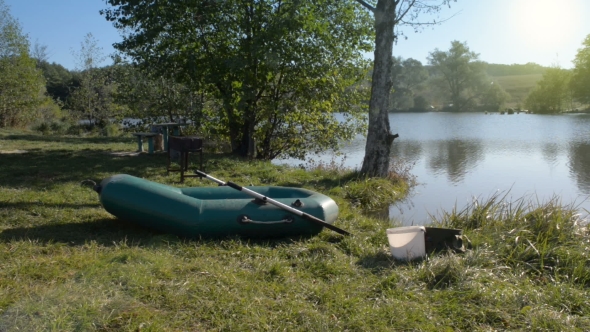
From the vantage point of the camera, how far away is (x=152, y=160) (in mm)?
9992

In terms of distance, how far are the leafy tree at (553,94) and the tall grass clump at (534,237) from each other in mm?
38124

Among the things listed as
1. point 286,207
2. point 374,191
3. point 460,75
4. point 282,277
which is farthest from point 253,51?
point 460,75

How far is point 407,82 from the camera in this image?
48.2 meters

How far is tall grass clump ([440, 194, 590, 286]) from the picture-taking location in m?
4.20

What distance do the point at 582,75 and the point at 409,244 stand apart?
3998cm

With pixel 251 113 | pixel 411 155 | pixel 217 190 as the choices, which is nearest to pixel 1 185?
pixel 217 190

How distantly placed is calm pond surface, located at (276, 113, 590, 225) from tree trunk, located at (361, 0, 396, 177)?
0.96 m

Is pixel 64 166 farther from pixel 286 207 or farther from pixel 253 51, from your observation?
pixel 286 207

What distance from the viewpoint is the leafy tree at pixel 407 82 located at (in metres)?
46.6

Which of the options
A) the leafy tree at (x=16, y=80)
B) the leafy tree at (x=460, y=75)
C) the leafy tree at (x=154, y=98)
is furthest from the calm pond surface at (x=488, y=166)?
the leafy tree at (x=460, y=75)

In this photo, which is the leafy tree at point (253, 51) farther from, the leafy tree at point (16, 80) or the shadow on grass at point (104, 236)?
the leafy tree at point (16, 80)

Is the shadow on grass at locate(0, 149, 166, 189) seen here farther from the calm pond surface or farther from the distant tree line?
the calm pond surface

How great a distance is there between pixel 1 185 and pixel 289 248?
4.37 metres

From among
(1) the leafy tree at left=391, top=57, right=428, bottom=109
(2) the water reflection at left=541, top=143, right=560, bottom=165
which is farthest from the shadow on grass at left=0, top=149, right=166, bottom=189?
(1) the leafy tree at left=391, top=57, right=428, bottom=109
